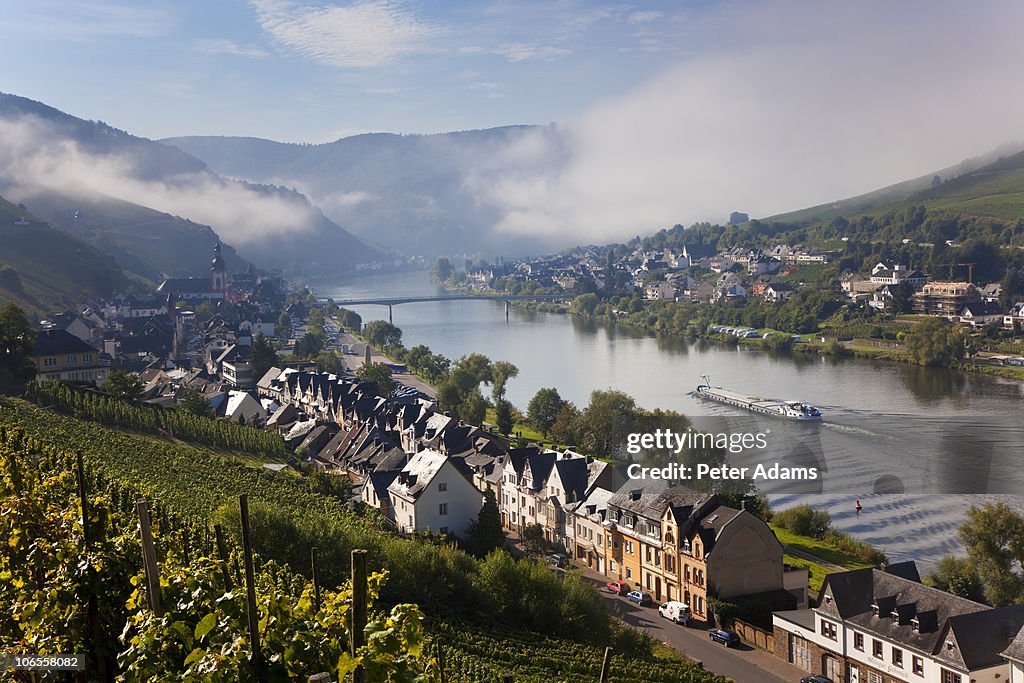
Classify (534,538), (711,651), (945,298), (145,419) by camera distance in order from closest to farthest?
(711,651) < (534,538) < (145,419) < (945,298)

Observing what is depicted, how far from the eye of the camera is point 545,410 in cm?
1254

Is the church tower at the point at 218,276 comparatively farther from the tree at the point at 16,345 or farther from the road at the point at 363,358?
the tree at the point at 16,345

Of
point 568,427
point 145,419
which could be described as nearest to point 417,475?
point 145,419

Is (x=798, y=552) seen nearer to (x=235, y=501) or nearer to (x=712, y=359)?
(x=235, y=501)

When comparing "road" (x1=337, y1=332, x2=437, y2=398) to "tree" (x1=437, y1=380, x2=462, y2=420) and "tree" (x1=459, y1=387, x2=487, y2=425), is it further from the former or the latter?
"tree" (x1=459, y1=387, x2=487, y2=425)

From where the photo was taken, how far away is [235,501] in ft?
16.9

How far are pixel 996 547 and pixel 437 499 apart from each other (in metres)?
3.95

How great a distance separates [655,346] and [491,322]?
817 cm

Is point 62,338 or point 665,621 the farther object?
point 62,338

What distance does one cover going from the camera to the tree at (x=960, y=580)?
611 centimetres

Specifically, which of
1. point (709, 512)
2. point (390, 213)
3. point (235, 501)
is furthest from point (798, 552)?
point (390, 213)

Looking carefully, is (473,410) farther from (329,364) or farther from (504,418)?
(329,364)

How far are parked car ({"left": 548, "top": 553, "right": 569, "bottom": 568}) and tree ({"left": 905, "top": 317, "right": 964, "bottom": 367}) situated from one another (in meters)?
12.9

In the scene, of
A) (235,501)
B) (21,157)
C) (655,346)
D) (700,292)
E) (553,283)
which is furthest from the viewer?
(21,157)
